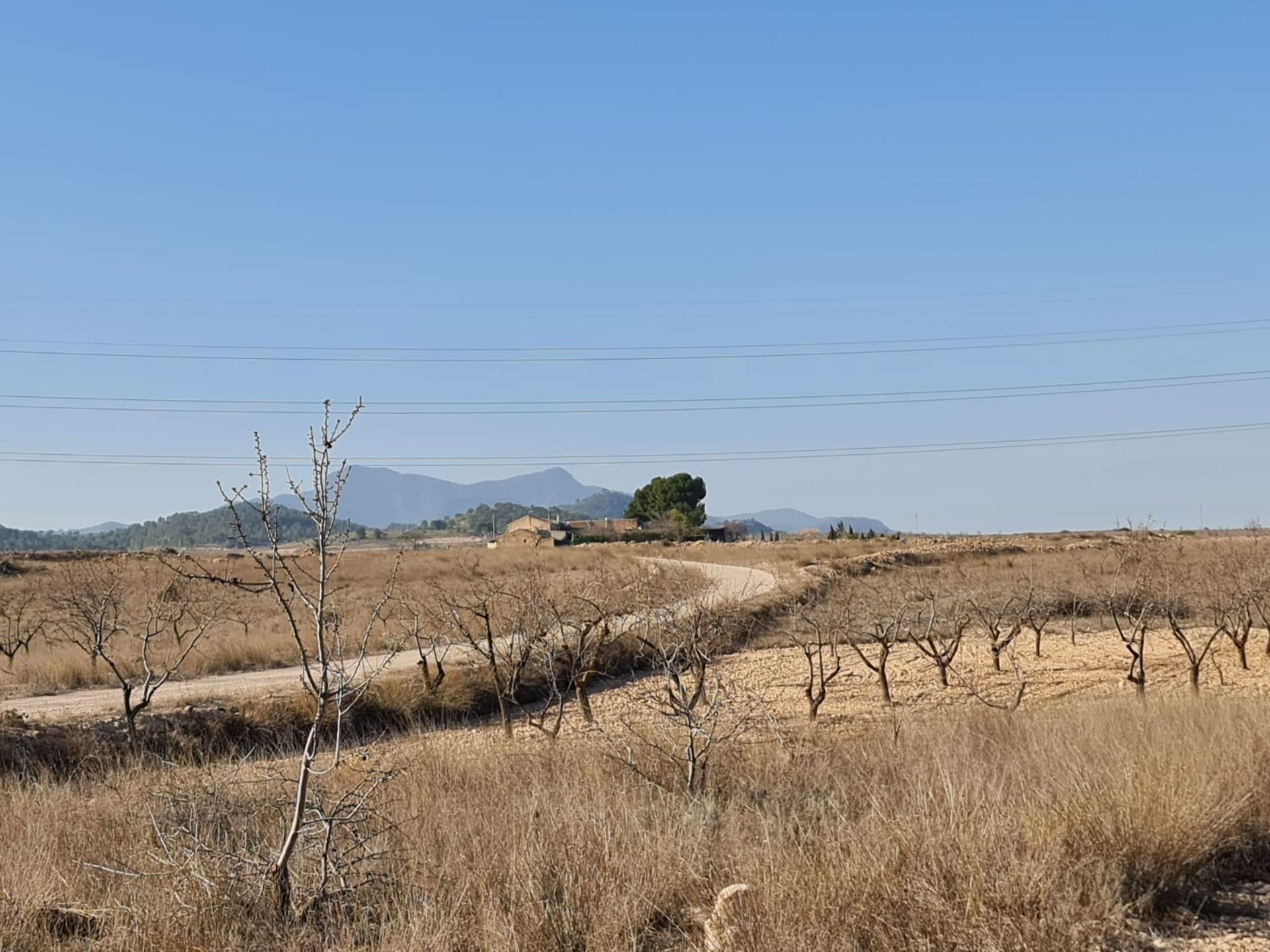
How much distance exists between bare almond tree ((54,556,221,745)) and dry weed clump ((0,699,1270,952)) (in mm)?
7974

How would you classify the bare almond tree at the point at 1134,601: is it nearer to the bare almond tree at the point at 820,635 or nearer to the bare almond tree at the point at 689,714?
the bare almond tree at the point at 820,635

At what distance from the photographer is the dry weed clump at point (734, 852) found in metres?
6.18

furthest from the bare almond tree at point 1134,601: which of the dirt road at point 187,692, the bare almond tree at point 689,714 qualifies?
the dirt road at point 187,692

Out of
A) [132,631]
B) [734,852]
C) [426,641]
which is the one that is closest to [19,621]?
[132,631]

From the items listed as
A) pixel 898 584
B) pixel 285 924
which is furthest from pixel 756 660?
pixel 285 924

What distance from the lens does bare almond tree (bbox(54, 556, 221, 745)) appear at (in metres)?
17.8

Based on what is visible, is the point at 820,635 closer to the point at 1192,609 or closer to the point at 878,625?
the point at 878,625

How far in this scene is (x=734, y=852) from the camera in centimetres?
732

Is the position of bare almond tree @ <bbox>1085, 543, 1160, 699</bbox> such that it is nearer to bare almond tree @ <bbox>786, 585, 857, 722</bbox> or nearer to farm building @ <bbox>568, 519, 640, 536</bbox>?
bare almond tree @ <bbox>786, 585, 857, 722</bbox>

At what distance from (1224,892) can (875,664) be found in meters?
17.3

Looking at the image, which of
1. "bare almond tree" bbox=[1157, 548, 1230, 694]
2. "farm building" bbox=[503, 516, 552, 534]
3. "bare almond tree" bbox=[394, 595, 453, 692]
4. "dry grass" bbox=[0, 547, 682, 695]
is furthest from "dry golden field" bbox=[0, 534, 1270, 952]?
"farm building" bbox=[503, 516, 552, 534]

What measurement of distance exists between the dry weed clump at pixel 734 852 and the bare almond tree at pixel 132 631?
7.97 m

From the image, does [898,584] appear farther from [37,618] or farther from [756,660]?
[37,618]

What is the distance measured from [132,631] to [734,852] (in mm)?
27410
